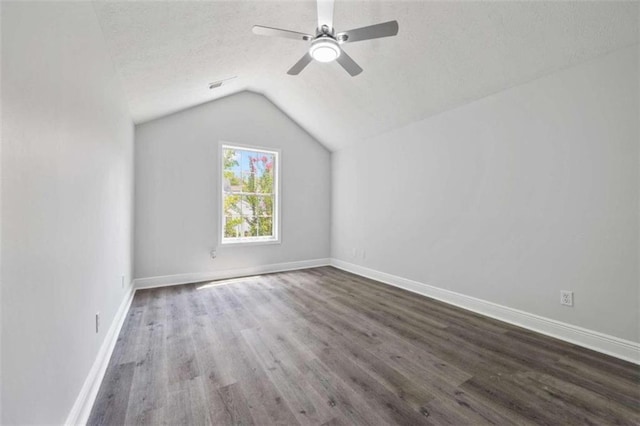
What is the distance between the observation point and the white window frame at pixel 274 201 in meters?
4.42

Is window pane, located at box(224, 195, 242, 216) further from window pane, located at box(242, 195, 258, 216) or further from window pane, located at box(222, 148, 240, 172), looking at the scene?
window pane, located at box(222, 148, 240, 172)

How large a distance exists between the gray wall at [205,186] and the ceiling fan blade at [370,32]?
9.54 ft

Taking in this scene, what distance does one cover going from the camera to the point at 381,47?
2795 millimetres

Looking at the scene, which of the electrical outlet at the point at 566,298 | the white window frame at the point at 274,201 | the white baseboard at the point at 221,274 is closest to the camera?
the electrical outlet at the point at 566,298

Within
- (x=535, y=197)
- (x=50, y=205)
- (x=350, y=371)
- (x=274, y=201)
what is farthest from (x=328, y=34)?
(x=274, y=201)

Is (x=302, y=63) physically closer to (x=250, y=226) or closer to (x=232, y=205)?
(x=232, y=205)

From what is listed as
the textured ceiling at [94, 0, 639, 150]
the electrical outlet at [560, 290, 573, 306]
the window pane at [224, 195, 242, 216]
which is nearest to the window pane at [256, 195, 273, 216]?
the window pane at [224, 195, 242, 216]

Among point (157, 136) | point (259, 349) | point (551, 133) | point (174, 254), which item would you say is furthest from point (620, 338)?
point (157, 136)

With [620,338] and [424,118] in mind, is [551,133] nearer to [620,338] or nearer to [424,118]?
[424,118]

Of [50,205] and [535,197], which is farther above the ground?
[535,197]

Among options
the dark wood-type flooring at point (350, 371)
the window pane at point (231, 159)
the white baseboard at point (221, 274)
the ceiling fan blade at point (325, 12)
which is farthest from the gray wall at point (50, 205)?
the window pane at point (231, 159)

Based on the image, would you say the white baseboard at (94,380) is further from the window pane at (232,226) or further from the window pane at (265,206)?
the window pane at (265,206)

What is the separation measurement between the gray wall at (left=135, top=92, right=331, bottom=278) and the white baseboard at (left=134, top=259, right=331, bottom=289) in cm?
7

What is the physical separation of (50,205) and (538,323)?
141 inches
